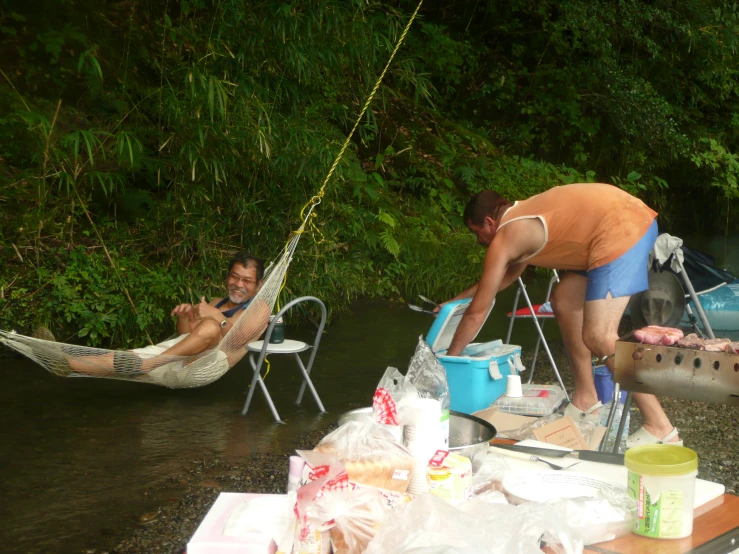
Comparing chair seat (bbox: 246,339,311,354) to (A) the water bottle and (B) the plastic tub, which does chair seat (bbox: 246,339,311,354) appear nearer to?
(A) the water bottle

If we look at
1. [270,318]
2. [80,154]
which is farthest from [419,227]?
[270,318]

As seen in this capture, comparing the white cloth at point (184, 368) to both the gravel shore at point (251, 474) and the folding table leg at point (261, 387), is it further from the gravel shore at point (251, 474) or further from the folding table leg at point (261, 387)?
the gravel shore at point (251, 474)

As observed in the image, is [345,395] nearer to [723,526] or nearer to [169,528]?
[169,528]

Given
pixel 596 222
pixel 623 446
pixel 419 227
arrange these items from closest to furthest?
pixel 596 222
pixel 623 446
pixel 419 227

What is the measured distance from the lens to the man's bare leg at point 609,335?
3002 mm

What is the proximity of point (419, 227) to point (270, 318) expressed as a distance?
173 inches

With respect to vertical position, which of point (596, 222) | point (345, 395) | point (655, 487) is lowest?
point (345, 395)

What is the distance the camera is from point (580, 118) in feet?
35.5

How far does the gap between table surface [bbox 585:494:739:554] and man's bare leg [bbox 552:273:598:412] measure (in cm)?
187

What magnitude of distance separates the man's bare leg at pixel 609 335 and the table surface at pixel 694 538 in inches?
57.3

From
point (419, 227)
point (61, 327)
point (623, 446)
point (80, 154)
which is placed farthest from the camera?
point (419, 227)

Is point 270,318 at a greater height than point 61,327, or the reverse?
point 270,318

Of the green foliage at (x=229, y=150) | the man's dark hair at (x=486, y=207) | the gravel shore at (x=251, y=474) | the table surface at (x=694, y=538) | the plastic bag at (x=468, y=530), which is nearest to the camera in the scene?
the plastic bag at (x=468, y=530)

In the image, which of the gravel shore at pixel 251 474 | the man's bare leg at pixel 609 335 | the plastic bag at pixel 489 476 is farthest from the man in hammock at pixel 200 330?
the plastic bag at pixel 489 476
